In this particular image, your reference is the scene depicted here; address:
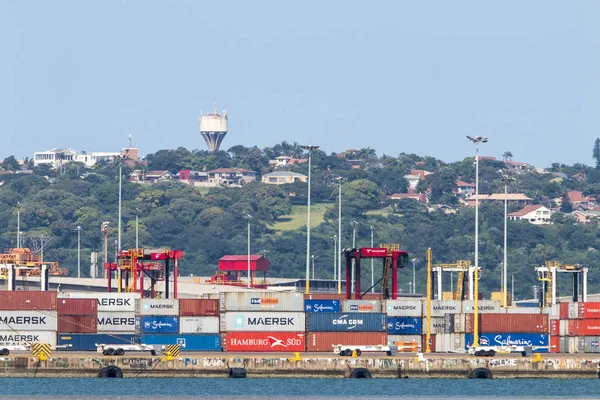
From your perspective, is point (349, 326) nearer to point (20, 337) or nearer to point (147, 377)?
point (147, 377)

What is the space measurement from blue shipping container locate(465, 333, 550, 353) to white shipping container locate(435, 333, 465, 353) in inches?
24.1

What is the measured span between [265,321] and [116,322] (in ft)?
32.1

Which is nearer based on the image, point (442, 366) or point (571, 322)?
point (442, 366)

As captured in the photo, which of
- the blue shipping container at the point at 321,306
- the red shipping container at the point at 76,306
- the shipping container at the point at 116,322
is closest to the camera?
the red shipping container at the point at 76,306

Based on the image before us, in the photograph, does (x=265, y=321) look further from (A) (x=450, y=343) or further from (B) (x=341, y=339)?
(A) (x=450, y=343)

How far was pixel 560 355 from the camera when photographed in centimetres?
11200

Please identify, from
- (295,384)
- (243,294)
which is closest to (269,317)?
(243,294)

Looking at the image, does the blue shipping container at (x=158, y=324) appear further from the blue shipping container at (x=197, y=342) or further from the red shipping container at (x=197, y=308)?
the red shipping container at (x=197, y=308)

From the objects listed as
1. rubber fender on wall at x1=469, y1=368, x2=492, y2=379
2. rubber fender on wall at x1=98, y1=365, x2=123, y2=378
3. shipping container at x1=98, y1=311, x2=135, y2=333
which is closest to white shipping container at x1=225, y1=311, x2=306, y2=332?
shipping container at x1=98, y1=311, x2=135, y2=333

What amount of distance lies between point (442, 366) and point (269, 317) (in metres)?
12.8

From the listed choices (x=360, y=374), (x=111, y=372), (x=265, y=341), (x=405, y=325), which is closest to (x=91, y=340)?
(x=111, y=372)

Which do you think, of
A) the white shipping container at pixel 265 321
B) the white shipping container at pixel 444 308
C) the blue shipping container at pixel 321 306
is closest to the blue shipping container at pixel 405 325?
the white shipping container at pixel 444 308

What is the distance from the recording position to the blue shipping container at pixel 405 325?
111875 millimetres

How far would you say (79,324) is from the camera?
358ft
